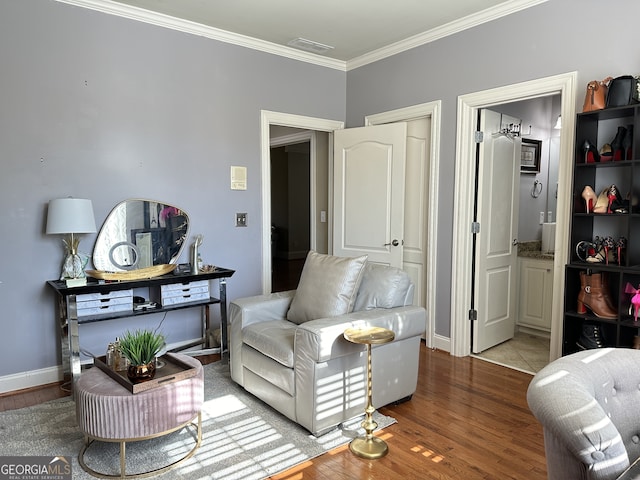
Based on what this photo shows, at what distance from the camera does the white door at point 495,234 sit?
3.77 meters

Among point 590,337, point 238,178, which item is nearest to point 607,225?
point 590,337

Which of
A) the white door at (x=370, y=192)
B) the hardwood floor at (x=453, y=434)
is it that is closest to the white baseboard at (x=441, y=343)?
the hardwood floor at (x=453, y=434)

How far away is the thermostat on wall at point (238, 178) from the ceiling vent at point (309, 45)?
1237mm

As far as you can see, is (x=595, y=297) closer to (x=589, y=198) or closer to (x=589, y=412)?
(x=589, y=198)

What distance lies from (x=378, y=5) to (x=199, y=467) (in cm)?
322

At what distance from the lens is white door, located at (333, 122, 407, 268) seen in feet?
13.4

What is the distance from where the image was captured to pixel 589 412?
1013 mm

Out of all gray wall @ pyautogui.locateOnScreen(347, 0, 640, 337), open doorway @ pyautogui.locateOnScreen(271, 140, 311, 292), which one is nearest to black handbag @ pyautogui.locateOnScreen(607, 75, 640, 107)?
gray wall @ pyautogui.locateOnScreen(347, 0, 640, 337)

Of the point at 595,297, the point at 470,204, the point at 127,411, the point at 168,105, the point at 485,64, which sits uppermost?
the point at 485,64

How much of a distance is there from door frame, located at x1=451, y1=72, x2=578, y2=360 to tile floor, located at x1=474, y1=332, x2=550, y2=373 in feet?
0.87

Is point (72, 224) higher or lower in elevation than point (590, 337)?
higher

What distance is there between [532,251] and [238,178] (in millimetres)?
3055

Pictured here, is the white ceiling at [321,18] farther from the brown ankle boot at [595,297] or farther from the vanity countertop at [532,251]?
the vanity countertop at [532,251]

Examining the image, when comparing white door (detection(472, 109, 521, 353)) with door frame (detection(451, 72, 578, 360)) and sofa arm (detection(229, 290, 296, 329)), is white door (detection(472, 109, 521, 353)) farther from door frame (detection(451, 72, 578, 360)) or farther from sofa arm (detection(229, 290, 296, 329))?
sofa arm (detection(229, 290, 296, 329))
